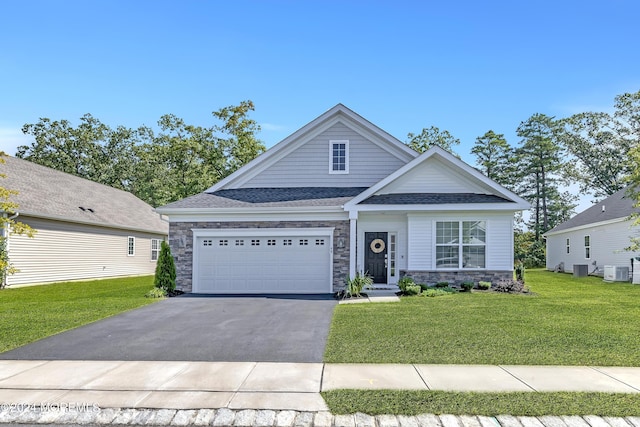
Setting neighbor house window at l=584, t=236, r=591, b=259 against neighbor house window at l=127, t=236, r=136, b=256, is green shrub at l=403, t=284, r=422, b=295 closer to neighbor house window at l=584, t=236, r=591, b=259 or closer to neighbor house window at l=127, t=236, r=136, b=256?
neighbor house window at l=584, t=236, r=591, b=259

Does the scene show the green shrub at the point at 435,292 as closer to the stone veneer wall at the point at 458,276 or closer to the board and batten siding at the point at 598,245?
the stone veneer wall at the point at 458,276

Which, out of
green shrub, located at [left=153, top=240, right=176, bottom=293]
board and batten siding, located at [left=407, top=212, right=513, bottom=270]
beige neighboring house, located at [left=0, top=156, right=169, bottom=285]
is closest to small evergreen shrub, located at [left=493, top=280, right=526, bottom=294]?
board and batten siding, located at [left=407, top=212, right=513, bottom=270]

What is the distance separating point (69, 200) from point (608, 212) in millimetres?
29596

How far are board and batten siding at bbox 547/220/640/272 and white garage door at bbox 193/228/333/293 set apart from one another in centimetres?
1211

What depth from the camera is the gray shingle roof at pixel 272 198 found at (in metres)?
15.0

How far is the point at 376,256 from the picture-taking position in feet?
50.5

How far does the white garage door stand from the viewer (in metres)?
14.9

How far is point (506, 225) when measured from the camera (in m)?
14.3

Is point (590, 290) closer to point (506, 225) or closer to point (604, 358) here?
point (506, 225)

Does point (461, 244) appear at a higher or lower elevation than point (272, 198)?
lower

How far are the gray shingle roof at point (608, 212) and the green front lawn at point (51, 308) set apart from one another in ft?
75.1

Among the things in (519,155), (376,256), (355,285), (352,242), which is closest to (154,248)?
(376,256)

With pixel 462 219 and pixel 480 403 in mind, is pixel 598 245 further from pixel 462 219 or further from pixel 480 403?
pixel 480 403

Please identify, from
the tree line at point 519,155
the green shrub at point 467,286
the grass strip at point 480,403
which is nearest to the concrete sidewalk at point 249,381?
the grass strip at point 480,403
